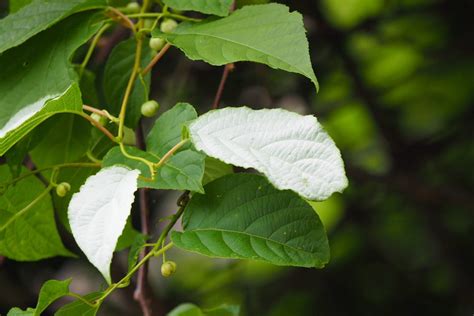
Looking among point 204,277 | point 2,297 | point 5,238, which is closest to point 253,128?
point 5,238

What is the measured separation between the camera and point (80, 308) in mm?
674

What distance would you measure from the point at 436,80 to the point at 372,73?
0.49ft

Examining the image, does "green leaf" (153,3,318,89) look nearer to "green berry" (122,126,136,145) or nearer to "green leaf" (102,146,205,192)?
"green leaf" (102,146,205,192)

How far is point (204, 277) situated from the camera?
1887 millimetres

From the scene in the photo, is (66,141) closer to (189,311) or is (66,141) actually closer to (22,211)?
(22,211)

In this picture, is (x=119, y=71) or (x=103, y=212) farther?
(x=119, y=71)

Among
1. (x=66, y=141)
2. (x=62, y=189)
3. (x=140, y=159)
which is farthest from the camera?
(x=66, y=141)

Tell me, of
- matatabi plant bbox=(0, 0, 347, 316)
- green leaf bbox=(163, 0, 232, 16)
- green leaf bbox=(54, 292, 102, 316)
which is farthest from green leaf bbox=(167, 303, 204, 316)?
green leaf bbox=(163, 0, 232, 16)

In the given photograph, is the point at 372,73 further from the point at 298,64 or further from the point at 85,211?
the point at 85,211

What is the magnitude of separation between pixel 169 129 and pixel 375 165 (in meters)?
1.23

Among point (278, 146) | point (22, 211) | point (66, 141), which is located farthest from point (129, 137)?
point (278, 146)

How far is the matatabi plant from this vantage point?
58 centimetres

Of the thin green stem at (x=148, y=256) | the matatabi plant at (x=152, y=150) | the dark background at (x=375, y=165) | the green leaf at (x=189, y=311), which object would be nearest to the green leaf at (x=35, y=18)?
the matatabi plant at (x=152, y=150)

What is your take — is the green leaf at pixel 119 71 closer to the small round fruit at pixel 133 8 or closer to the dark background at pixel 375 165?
the small round fruit at pixel 133 8
